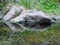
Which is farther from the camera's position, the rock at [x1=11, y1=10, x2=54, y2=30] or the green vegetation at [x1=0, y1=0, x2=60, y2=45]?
the rock at [x1=11, y1=10, x2=54, y2=30]

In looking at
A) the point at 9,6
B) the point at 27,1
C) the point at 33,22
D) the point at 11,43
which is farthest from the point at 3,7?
the point at 11,43

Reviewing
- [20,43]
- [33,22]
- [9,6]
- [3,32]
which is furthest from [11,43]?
[9,6]

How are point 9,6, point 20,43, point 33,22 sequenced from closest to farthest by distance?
point 20,43 < point 33,22 < point 9,6

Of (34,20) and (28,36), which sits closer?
(28,36)

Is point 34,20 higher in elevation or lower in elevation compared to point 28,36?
lower

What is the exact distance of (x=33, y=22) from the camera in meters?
7.85

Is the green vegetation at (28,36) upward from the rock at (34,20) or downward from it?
upward

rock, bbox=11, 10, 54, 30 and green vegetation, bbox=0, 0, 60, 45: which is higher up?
green vegetation, bbox=0, 0, 60, 45

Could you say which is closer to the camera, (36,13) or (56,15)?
(36,13)

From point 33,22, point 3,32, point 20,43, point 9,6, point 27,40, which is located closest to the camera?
point 20,43

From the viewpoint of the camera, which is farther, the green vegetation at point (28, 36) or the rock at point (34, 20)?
the rock at point (34, 20)

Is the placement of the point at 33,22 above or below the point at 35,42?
below

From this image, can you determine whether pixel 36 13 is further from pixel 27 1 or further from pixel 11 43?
pixel 11 43

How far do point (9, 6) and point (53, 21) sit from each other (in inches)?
68.0
